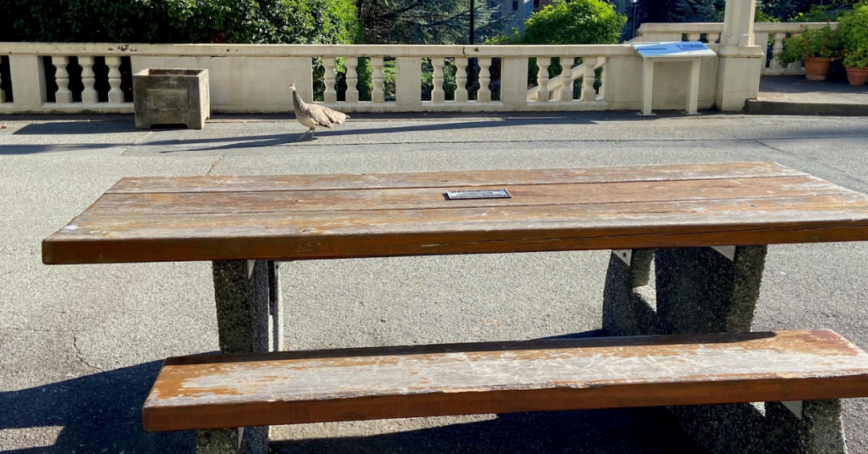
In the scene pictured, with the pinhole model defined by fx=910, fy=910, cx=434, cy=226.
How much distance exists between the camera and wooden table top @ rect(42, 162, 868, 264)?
286 centimetres

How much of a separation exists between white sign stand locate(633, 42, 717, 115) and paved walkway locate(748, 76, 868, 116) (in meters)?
0.92

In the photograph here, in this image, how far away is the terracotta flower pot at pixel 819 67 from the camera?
16.6 metres

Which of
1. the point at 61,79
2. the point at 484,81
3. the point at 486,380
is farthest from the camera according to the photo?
the point at 484,81

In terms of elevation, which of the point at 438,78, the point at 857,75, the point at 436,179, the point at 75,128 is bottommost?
the point at 75,128

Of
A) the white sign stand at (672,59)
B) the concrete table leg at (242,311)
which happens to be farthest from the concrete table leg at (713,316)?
the white sign stand at (672,59)

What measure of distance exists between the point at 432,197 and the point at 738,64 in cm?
1067

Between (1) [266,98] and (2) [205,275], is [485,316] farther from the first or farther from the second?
(1) [266,98]

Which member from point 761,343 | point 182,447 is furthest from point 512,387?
point 182,447

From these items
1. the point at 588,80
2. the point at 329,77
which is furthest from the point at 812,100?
the point at 329,77

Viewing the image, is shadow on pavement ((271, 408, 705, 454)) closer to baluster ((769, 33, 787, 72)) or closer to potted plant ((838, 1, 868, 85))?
potted plant ((838, 1, 868, 85))

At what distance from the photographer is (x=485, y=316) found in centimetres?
483

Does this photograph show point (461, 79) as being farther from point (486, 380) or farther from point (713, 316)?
point (486, 380)

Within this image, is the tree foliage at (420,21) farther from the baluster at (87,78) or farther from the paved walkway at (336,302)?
the paved walkway at (336,302)

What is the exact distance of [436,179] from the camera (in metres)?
3.83
